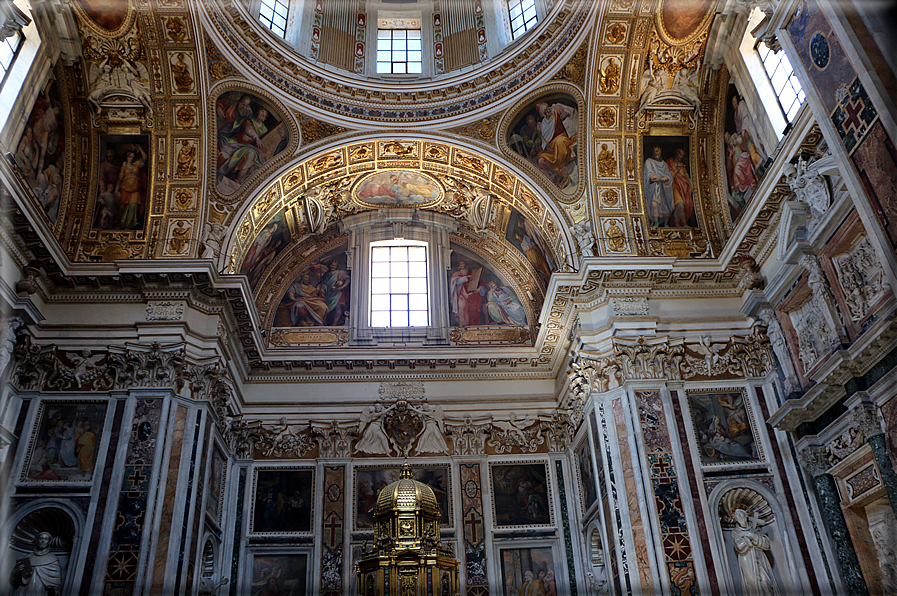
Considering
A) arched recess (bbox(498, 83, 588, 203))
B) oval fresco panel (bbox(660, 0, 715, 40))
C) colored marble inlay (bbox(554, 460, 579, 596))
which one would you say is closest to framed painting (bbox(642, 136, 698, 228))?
arched recess (bbox(498, 83, 588, 203))

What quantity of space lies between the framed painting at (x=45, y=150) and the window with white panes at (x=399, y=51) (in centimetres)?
757

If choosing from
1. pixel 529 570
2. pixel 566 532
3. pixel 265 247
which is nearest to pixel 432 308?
pixel 265 247

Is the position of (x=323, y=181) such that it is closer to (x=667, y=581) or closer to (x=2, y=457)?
(x=2, y=457)

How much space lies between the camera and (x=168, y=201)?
53.0ft

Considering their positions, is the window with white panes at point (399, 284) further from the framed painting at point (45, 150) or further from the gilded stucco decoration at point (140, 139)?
the framed painting at point (45, 150)

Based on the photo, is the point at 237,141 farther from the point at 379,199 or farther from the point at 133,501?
the point at 133,501

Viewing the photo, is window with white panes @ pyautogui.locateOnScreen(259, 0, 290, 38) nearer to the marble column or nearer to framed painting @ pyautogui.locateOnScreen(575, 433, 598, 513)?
framed painting @ pyautogui.locateOnScreen(575, 433, 598, 513)

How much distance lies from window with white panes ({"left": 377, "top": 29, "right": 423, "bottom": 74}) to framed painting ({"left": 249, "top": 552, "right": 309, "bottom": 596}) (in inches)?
467

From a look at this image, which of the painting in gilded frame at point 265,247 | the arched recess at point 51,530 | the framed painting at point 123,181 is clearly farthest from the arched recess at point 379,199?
the arched recess at point 51,530

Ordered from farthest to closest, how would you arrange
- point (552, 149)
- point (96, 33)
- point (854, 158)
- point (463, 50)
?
point (463, 50)
point (552, 149)
point (96, 33)
point (854, 158)

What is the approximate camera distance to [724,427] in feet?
46.7

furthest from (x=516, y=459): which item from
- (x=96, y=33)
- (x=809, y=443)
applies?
(x=96, y=33)

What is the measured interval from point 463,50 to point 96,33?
841 centimetres

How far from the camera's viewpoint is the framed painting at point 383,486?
55.0 ft
